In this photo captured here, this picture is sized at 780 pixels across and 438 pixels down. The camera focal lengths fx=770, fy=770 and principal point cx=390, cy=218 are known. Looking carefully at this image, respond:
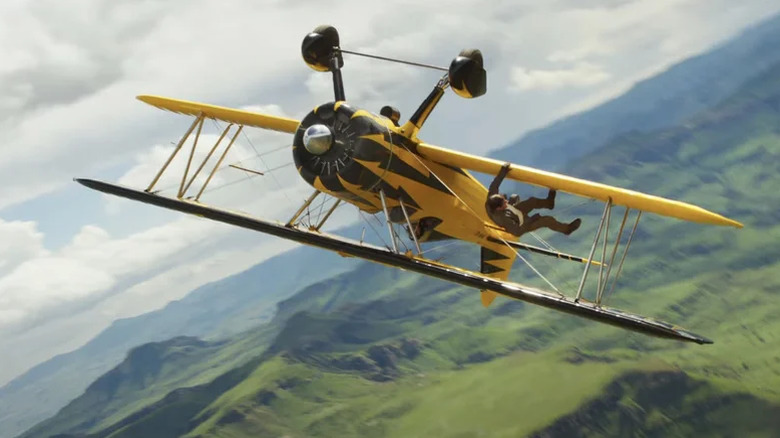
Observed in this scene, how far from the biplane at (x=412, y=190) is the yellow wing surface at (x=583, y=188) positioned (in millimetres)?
30

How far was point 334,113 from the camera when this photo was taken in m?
21.1

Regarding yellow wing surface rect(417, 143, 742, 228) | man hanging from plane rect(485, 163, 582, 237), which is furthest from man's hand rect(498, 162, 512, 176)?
man hanging from plane rect(485, 163, 582, 237)

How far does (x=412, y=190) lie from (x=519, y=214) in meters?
3.53

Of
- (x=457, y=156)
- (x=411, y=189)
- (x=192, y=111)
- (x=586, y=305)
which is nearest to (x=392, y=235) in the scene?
(x=411, y=189)

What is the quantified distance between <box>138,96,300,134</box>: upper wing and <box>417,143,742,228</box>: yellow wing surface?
599 centimetres

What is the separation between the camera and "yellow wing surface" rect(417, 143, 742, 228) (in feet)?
63.6

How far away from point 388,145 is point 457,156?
2.07 meters

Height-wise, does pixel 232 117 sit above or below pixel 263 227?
above

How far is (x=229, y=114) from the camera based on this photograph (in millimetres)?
Answer: 26953

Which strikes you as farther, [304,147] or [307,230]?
[307,230]

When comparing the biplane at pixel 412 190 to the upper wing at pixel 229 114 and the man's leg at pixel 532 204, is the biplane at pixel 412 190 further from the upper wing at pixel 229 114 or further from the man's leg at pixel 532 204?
the upper wing at pixel 229 114

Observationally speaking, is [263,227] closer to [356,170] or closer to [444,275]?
[356,170]

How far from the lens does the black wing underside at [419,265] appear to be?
2002 cm

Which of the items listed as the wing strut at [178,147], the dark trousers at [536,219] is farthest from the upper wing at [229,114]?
the dark trousers at [536,219]
